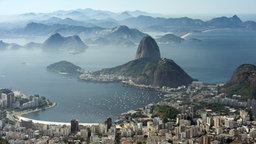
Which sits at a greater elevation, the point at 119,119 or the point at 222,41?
the point at 222,41

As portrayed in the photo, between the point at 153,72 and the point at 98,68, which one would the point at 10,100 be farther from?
the point at 98,68

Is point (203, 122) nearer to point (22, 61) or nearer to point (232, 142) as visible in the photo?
point (232, 142)

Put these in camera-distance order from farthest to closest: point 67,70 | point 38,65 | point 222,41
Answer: point 222,41
point 38,65
point 67,70

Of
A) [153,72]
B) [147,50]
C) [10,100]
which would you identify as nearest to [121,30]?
[147,50]

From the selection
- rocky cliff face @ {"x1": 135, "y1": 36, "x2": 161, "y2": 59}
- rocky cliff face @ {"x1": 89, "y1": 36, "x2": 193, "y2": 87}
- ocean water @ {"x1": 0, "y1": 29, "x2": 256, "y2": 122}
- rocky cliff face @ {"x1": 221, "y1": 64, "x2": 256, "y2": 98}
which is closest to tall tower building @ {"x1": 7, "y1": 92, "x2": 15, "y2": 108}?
ocean water @ {"x1": 0, "y1": 29, "x2": 256, "y2": 122}

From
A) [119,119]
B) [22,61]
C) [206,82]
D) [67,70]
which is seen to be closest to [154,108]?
[119,119]

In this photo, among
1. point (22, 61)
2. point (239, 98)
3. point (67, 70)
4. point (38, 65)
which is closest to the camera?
point (239, 98)

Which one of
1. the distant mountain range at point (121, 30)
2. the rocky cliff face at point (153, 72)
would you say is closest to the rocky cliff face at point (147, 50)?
the rocky cliff face at point (153, 72)
